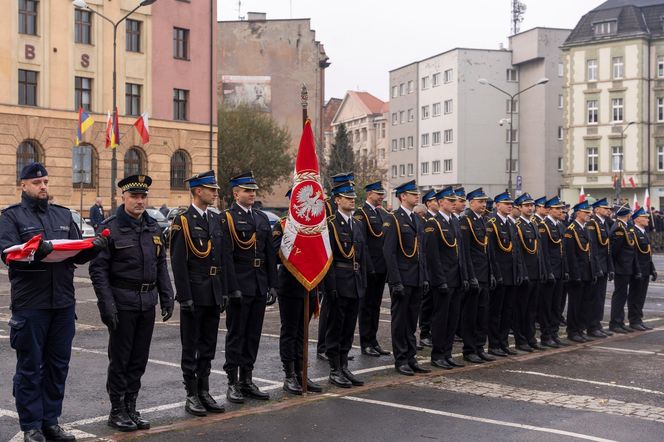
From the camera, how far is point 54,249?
7164 millimetres

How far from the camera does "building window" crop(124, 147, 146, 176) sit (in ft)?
153

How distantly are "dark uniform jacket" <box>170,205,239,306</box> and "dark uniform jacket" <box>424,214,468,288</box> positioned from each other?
3436 mm

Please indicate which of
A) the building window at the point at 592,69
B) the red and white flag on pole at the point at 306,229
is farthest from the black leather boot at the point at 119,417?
the building window at the point at 592,69

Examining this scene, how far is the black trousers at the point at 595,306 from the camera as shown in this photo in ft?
46.8

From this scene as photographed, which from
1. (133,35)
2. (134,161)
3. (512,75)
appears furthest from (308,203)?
(512,75)

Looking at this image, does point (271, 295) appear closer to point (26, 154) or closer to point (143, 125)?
point (143, 125)

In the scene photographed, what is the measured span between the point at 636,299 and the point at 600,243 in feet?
4.83

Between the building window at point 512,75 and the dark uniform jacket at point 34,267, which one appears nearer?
the dark uniform jacket at point 34,267

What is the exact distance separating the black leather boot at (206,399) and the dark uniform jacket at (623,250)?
8.76m

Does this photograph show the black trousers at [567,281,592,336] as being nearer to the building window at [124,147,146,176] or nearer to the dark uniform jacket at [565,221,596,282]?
the dark uniform jacket at [565,221,596,282]

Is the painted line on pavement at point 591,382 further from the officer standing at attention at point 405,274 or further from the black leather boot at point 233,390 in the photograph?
the black leather boot at point 233,390

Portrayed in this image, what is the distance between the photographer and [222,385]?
988 cm

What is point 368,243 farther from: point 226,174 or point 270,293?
point 226,174

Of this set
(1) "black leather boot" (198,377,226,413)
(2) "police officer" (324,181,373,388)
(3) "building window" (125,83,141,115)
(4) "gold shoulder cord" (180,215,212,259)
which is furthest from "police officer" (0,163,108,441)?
(3) "building window" (125,83,141,115)
